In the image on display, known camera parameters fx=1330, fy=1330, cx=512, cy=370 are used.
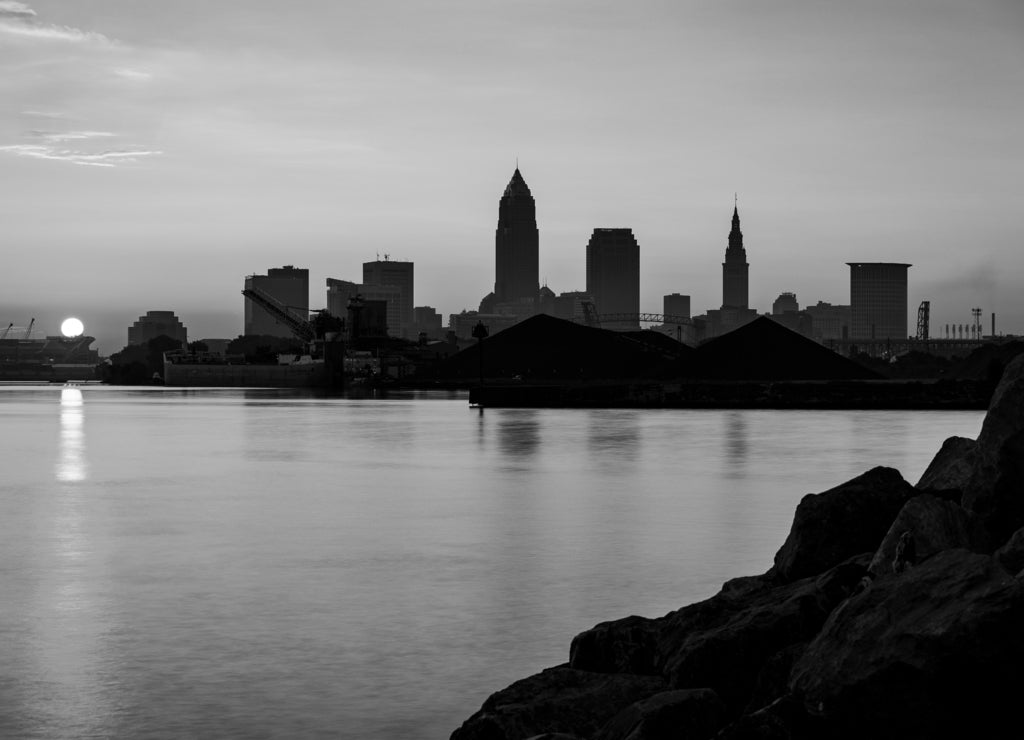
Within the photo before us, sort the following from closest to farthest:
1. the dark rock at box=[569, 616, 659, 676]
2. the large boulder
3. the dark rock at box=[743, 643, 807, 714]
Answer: the dark rock at box=[743, 643, 807, 714]
the dark rock at box=[569, 616, 659, 676]
the large boulder

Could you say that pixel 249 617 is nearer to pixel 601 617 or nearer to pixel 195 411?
pixel 601 617

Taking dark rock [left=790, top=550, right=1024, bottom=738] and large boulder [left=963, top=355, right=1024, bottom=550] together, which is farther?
large boulder [left=963, top=355, right=1024, bottom=550]

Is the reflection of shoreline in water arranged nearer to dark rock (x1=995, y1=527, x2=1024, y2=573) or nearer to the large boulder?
the large boulder

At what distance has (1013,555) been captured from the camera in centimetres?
857

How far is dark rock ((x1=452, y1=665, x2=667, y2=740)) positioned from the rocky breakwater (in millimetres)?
11

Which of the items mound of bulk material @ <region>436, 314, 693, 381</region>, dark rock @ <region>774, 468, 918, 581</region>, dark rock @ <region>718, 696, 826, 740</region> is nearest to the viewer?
dark rock @ <region>718, 696, 826, 740</region>

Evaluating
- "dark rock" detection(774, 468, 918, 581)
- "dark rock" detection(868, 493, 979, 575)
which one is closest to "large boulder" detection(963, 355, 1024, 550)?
"dark rock" detection(774, 468, 918, 581)

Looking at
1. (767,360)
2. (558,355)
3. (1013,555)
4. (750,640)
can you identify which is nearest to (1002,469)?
(1013,555)

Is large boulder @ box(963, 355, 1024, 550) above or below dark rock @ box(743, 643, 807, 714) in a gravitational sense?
above

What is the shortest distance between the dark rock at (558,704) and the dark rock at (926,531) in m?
1.75

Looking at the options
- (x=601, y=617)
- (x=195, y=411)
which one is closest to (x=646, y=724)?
(x=601, y=617)

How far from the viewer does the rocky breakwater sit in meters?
6.91

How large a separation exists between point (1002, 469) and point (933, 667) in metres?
4.36

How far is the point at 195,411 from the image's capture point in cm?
8312
